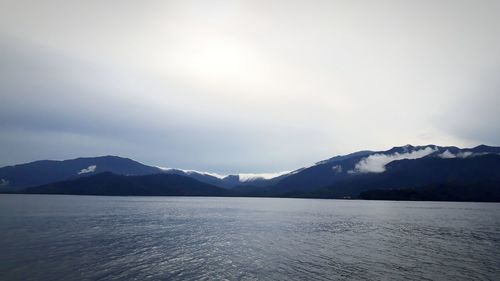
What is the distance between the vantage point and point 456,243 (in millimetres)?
80750

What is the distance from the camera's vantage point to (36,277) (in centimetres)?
4269

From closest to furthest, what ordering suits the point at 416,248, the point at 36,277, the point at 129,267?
the point at 36,277
the point at 129,267
the point at 416,248

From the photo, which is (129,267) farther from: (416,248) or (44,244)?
(416,248)

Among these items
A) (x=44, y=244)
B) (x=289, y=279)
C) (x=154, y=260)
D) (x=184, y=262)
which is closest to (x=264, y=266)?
(x=289, y=279)

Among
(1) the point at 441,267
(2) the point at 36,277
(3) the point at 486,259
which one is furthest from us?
(3) the point at 486,259

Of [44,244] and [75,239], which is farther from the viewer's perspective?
[75,239]

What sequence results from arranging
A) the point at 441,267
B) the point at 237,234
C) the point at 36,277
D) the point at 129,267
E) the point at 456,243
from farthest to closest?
the point at 237,234
the point at 456,243
the point at 441,267
the point at 129,267
the point at 36,277

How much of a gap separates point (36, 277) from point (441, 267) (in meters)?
59.6

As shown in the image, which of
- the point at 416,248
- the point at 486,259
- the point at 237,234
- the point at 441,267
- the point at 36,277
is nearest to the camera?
the point at 36,277

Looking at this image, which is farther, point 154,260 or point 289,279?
point 154,260

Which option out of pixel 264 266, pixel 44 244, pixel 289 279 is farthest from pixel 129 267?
pixel 44 244

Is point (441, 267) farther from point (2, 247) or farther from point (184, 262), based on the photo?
point (2, 247)

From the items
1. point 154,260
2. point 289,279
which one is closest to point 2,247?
point 154,260

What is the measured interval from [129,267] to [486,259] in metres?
62.4
